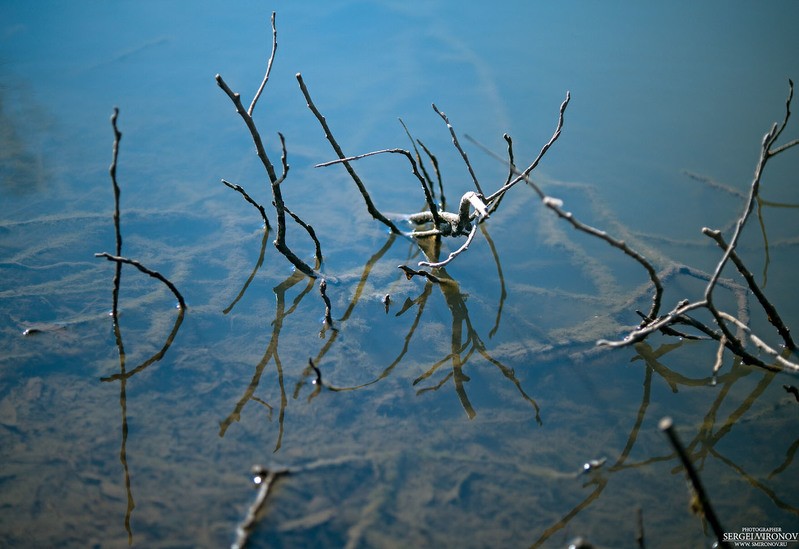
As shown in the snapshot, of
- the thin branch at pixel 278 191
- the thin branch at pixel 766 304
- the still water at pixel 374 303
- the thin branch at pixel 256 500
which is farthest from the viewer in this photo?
the thin branch at pixel 278 191

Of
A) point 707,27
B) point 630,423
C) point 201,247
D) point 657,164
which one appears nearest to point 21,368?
point 201,247

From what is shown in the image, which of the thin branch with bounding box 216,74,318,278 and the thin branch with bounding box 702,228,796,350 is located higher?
the thin branch with bounding box 702,228,796,350

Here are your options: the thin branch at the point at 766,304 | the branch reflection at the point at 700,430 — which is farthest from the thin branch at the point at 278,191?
the thin branch at the point at 766,304

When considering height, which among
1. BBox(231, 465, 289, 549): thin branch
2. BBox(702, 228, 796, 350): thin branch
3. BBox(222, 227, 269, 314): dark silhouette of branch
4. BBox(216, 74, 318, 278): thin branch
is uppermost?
BBox(702, 228, 796, 350): thin branch

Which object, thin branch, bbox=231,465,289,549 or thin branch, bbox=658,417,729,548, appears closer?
thin branch, bbox=658,417,729,548

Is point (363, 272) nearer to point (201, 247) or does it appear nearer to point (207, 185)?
point (201, 247)

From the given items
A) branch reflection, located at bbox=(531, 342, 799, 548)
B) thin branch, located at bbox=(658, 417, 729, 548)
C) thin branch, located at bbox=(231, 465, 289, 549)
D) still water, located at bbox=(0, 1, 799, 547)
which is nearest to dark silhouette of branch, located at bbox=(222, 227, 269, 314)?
still water, located at bbox=(0, 1, 799, 547)

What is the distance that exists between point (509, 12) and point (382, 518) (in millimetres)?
7275

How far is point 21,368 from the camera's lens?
2.83m

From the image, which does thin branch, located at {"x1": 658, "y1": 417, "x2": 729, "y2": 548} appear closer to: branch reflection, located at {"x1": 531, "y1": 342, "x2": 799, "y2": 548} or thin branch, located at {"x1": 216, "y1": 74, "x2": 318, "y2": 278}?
branch reflection, located at {"x1": 531, "y1": 342, "x2": 799, "y2": 548}

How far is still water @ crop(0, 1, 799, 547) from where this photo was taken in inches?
91.2

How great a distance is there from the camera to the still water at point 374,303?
232cm

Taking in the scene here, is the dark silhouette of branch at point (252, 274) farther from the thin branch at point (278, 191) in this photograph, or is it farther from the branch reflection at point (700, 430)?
the branch reflection at point (700, 430)

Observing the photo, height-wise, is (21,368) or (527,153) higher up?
(527,153)
